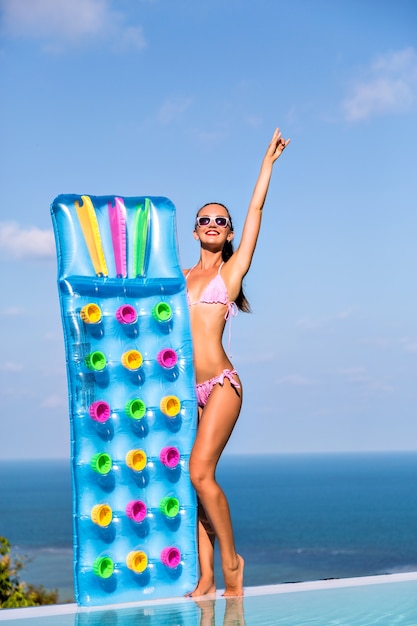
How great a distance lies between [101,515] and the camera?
4246 millimetres

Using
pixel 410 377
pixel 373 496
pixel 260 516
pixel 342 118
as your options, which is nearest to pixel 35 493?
pixel 260 516

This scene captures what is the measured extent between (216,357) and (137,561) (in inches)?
35.0

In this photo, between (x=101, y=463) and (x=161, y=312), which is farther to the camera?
(x=161, y=312)

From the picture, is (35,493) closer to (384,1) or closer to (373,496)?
(373,496)

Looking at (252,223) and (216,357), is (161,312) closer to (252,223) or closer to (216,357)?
(216,357)

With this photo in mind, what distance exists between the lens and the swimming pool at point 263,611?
3.86m

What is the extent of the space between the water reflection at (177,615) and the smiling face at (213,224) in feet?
4.91

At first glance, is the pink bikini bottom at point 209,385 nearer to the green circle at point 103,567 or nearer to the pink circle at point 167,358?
the pink circle at point 167,358

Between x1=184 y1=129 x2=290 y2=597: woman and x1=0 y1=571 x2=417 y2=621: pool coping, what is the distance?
0.14 m

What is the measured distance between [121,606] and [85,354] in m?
1.01

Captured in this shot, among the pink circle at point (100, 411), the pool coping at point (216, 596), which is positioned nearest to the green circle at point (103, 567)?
the pool coping at point (216, 596)

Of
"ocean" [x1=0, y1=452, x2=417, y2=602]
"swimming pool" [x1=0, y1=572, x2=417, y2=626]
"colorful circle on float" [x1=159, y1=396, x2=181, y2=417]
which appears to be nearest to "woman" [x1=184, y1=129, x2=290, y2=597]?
"colorful circle on float" [x1=159, y1=396, x2=181, y2=417]

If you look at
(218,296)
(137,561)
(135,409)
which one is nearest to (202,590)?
(137,561)

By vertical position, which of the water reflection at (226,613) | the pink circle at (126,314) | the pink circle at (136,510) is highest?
the pink circle at (126,314)
